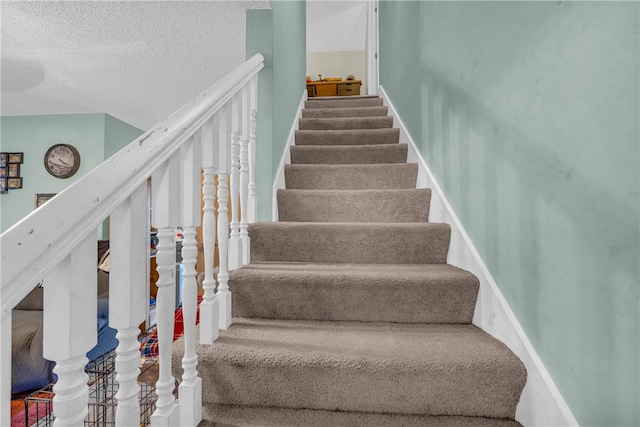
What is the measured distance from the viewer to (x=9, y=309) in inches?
15.2

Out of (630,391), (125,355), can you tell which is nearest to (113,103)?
(125,355)

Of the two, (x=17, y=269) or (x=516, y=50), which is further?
(x=516, y=50)

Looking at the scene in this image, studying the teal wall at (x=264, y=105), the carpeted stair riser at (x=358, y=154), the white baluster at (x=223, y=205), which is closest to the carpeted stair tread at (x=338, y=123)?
the carpeted stair riser at (x=358, y=154)

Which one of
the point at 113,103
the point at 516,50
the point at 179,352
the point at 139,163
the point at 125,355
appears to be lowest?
the point at 179,352

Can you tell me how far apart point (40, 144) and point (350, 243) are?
4.44 m

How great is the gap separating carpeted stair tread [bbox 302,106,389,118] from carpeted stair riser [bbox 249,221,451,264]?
6.20 ft

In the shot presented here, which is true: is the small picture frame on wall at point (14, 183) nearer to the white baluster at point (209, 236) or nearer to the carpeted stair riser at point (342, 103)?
the carpeted stair riser at point (342, 103)

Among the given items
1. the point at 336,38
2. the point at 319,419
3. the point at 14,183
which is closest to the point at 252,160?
the point at 319,419

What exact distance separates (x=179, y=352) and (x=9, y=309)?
61 cm

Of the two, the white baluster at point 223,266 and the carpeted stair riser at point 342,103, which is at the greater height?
the carpeted stair riser at point 342,103

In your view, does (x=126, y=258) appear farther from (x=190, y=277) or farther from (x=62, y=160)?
(x=62, y=160)

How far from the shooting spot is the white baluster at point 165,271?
0.73m

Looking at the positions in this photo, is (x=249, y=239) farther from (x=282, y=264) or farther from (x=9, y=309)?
(x=9, y=309)

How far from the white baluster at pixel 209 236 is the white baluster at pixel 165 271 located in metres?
0.20
